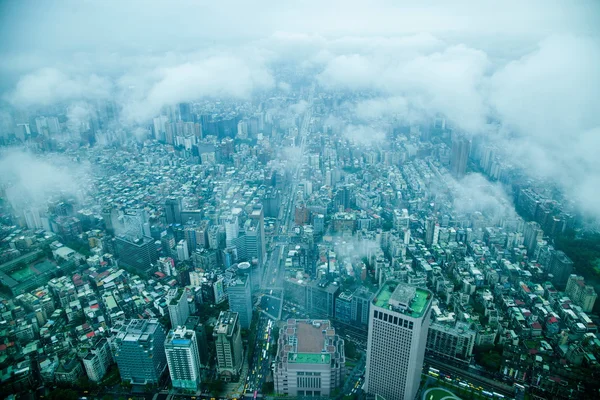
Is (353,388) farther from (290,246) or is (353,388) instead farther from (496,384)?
(290,246)

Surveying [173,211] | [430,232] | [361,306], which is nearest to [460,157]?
[430,232]

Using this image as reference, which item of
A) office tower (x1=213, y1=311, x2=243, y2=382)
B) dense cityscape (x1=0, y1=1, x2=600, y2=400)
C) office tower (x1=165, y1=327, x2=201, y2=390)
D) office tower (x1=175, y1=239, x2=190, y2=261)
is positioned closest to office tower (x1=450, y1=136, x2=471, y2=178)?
dense cityscape (x1=0, y1=1, x2=600, y2=400)

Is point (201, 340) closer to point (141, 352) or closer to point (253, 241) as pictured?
point (141, 352)

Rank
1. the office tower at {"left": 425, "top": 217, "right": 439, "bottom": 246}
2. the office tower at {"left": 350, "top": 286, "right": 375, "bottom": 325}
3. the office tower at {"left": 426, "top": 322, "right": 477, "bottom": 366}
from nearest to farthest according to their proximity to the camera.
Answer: the office tower at {"left": 426, "top": 322, "right": 477, "bottom": 366}, the office tower at {"left": 350, "top": 286, "right": 375, "bottom": 325}, the office tower at {"left": 425, "top": 217, "right": 439, "bottom": 246}

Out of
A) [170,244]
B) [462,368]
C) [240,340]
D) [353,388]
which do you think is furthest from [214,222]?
[462,368]

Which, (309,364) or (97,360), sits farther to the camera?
(97,360)

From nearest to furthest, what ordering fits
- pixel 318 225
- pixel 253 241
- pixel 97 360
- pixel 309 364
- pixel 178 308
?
pixel 309 364 → pixel 97 360 → pixel 178 308 → pixel 253 241 → pixel 318 225

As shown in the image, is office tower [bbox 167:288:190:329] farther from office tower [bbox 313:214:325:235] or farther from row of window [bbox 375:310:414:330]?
office tower [bbox 313:214:325:235]
